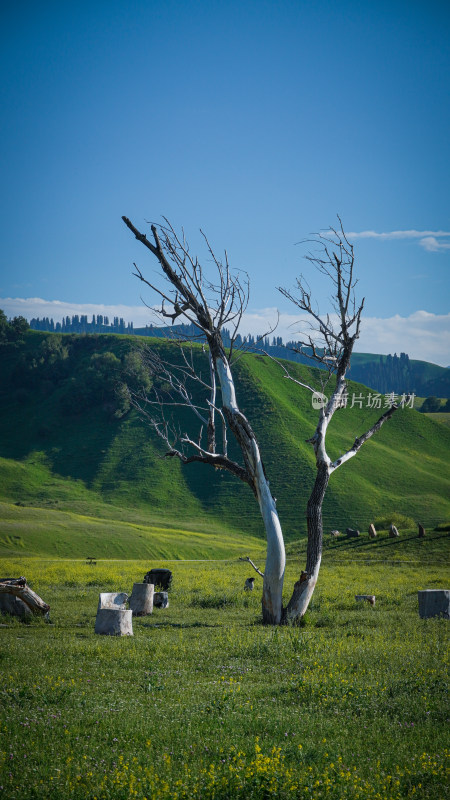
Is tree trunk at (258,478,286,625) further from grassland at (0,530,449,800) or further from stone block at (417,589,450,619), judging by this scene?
stone block at (417,589,450,619)

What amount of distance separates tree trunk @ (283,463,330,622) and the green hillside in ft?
141

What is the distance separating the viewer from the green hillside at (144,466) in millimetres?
73500

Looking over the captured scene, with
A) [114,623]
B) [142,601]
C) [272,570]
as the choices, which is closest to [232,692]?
[114,623]

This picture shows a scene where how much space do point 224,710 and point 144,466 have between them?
3956 inches

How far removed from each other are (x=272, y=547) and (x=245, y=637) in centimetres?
405

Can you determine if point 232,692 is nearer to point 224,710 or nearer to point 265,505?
point 224,710

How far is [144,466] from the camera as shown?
108 meters

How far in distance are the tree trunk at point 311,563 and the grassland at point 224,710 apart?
534 mm

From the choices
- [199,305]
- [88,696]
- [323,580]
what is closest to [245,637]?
[88,696]

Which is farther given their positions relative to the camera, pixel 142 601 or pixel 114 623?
pixel 142 601

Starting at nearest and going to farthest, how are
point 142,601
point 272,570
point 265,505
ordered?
point 272,570, point 265,505, point 142,601

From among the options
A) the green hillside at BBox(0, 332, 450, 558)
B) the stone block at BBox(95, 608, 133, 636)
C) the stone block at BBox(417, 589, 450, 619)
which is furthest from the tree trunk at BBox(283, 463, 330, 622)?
the green hillside at BBox(0, 332, 450, 558)

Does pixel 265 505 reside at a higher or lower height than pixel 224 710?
higher

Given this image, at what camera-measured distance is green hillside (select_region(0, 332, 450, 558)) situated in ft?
241
